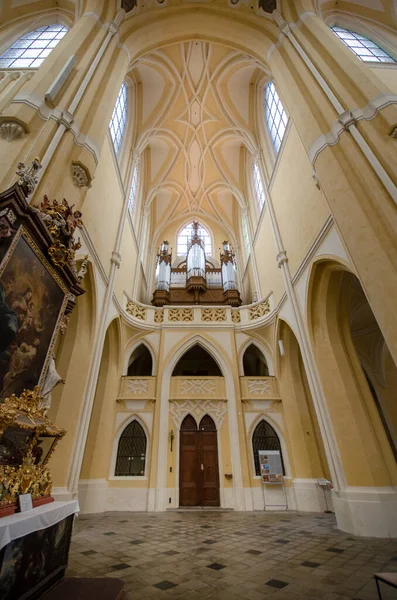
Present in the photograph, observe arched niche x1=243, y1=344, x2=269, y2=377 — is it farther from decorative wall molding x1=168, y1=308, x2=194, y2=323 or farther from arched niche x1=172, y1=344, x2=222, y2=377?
decorative wall molding x1=168, y1=308, x2=194, y2=323

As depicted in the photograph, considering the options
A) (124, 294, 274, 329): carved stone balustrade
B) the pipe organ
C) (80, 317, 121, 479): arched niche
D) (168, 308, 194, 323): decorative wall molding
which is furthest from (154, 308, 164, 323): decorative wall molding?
(80, 317, 121, 479): arched niche

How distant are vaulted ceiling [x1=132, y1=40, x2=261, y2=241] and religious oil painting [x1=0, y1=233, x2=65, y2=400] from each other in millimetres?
10398

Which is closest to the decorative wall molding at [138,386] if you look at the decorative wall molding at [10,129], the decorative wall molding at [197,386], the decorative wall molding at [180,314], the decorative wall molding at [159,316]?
the decorative wall molding at [197,386]

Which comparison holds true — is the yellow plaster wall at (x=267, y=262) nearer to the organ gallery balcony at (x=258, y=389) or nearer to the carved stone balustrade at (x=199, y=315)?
the carved stone balustrade at (x=199, y=315)

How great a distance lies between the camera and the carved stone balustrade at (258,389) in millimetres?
9359

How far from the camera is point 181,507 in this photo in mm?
8250

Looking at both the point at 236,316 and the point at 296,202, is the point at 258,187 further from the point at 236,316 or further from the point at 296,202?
the point at 236,316

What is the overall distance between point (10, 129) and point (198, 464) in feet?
32.0

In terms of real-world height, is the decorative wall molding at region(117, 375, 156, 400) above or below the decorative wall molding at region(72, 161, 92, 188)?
below

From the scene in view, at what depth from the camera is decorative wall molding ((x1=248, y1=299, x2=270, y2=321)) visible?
1028 centimetres

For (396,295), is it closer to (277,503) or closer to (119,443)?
(277,503)

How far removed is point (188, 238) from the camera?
1736 centimetres

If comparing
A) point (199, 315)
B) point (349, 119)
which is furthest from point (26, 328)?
point (199, 315)

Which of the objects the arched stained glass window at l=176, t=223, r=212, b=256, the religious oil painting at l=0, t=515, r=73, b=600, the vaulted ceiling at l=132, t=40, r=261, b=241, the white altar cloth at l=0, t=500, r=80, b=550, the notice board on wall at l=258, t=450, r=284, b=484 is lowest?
the religious oil painting at l=0, t=515, r=73, b=600
